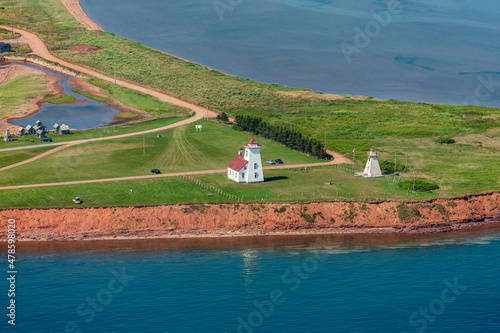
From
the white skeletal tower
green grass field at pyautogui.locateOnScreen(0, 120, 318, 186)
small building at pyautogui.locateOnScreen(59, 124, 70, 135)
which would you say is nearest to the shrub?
the white skeletal tower

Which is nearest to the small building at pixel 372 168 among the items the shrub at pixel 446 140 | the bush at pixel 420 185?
the bush at pixel 420 185

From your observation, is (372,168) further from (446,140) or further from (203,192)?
(446,140)

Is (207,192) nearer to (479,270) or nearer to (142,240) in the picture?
(142,240)

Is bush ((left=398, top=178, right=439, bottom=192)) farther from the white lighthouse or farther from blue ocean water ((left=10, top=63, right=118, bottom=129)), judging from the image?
blue ocean water ((left=10, top=63, right=118, bottom=129))

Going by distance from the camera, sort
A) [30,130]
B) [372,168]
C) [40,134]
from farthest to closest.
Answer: [30,130] < [40,134] < [372,168]

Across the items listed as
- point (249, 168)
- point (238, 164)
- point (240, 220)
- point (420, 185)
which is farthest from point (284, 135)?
point (240, 220)

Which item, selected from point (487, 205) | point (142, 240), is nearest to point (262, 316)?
point (142, 240)
